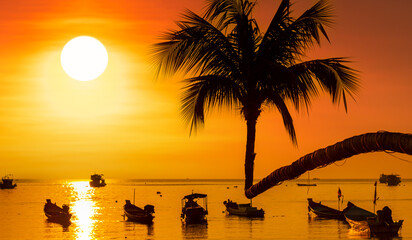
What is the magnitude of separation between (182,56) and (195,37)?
1.01ft

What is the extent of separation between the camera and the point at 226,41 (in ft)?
28.3

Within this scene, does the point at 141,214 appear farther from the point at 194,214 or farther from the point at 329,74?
the point at 329,74

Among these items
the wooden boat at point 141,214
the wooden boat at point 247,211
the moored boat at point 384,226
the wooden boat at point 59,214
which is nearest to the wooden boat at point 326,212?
the wooden boat at point 247,211

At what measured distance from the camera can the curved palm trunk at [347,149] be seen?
4.51 metres

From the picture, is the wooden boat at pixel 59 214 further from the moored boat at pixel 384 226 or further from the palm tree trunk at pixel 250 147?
the palm tree trunk at pixel 250 147

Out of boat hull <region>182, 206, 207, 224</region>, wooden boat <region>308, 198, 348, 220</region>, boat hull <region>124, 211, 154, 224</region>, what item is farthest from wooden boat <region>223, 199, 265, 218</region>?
boat hull <region>124, 211, 154, 224</region>

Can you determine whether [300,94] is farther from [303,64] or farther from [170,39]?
[170,39]

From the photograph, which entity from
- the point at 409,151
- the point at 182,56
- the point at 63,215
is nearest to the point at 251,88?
the point at 182,56

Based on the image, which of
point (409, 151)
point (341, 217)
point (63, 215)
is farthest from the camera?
point (63, 215)

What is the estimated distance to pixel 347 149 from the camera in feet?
17.1

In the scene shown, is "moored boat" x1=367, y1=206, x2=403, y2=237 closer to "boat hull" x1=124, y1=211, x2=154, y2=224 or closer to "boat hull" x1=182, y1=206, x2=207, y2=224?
"boat hull" x1=182, y1=206, x2=207, y2=224

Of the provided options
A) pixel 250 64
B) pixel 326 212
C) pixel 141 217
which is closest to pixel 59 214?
pixel 141 217

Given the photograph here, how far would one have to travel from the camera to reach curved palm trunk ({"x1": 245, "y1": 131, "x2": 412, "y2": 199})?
4.51m

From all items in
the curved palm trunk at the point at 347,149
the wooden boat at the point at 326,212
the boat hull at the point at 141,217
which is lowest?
the boat hull at the point at 141,217
